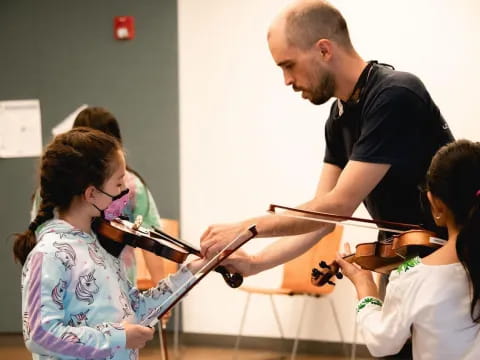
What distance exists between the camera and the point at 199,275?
2000 mm

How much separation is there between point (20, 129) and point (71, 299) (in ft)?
11.6

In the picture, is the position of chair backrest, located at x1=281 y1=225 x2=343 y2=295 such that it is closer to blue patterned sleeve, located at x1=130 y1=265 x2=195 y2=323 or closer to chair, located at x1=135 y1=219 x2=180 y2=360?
chair, located at x1=135 y1=219 x2=180 y2=360

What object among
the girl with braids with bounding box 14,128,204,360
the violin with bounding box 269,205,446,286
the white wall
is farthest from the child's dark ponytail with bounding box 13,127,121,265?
the white wall

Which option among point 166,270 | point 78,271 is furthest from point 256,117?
point 78,271

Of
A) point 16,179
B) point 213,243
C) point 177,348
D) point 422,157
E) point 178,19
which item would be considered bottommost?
→ point 177,348

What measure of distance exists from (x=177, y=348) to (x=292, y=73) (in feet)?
9.62

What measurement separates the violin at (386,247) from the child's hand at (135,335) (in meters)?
0.54

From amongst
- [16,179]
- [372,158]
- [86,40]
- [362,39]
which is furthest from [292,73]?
[16,179]

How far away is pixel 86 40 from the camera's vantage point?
491cm

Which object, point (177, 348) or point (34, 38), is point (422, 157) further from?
point (34, 38)

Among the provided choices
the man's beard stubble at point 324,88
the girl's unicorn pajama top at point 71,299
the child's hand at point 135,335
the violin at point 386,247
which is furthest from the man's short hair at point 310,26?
the child's hand at point 135,335

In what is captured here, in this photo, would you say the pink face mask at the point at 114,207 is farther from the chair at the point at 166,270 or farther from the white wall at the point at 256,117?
the white wall at the point at 256,117

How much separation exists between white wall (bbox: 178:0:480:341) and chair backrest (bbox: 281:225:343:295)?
259 millimetres

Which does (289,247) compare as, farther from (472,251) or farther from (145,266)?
(145,266)
